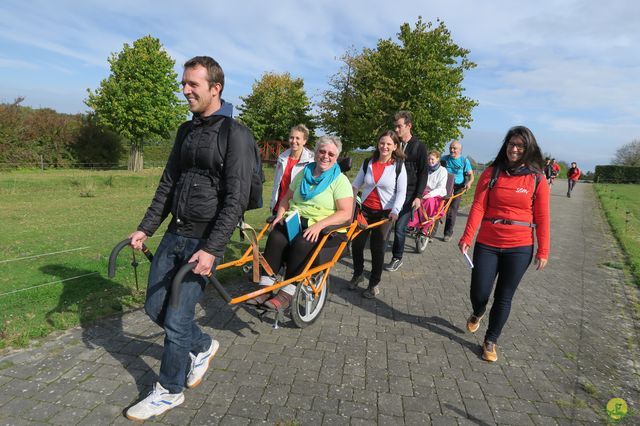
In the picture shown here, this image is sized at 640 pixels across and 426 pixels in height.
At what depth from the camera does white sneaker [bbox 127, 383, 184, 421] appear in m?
2.68

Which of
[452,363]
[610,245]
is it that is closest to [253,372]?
[452,363]

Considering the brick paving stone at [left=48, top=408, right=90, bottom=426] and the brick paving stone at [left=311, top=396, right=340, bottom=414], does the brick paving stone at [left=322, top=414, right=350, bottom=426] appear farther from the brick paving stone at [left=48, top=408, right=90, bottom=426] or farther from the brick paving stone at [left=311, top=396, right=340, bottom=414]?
the brick paving stone at [left=48, top=408, right=90, bottom=426]

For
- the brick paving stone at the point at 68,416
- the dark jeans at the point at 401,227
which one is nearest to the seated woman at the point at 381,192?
the dark jeans at the point at 401,227

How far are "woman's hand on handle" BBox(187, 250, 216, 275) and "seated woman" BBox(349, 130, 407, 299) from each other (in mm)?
3090

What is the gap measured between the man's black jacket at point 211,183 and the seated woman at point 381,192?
288 centimetres

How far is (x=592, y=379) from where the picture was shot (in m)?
3.55

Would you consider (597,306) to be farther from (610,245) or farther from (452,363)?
(610,245)

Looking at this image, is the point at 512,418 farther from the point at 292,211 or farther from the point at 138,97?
the point at 138,97

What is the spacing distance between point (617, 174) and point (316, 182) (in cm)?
5921

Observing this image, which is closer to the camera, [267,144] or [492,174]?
[492,174]

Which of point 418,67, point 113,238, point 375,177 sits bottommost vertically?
point 113,238

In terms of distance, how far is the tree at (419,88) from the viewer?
89.9ft

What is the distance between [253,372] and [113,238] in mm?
6149

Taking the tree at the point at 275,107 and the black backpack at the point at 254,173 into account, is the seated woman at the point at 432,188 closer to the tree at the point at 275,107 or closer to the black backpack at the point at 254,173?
the black backpack at the point at 254,173
